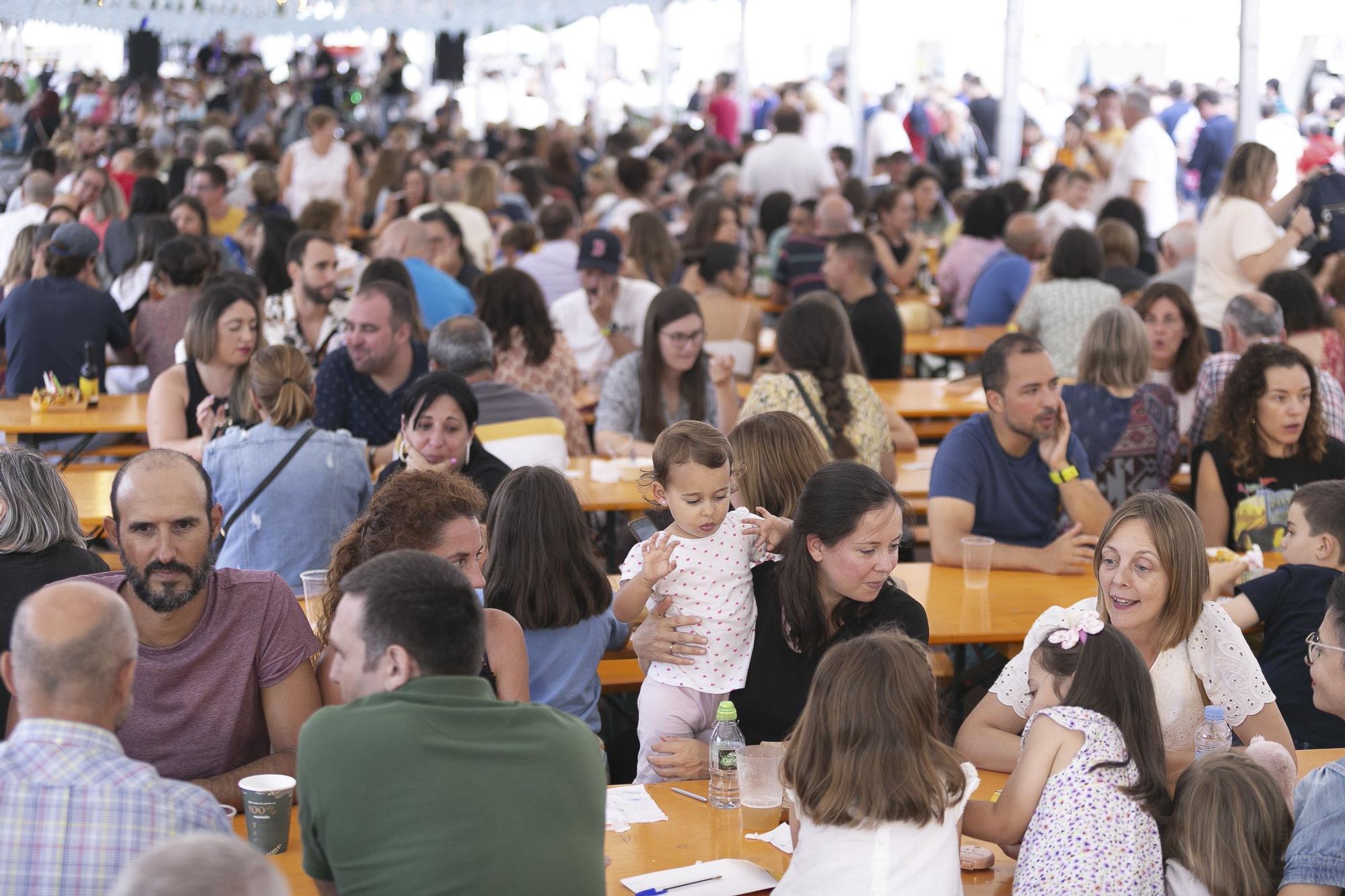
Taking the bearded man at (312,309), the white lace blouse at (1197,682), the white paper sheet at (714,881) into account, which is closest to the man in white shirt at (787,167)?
the bearded man at (312,309)

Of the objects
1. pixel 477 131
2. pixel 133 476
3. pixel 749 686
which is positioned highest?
pixel 477 131

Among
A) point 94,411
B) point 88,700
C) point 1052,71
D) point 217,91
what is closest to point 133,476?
point 88,700

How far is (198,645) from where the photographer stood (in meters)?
2.74

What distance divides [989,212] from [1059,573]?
210 inches

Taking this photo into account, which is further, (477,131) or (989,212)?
(477,131)

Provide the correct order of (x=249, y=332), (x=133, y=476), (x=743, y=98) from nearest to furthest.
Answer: (x=133, y=476) → (x=249, y=332) → (x=743, y=98)

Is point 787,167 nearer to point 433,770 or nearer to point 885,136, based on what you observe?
point 885,136

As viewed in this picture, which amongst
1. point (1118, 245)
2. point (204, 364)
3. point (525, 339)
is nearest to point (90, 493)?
point (204, 364)

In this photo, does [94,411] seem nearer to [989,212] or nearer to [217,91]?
[989,212]

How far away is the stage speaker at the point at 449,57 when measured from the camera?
1797 centimetres

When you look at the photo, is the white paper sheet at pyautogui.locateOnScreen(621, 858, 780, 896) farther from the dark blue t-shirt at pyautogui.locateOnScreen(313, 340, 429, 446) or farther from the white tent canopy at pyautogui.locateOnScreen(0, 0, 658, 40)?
the white tent canopy at pyautogui.locateOnScreen(0, 0, 658, 40)

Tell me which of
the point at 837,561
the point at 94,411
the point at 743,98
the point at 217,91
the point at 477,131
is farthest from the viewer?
the point at 477,131

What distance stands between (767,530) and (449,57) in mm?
15828

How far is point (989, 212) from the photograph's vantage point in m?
9.16
